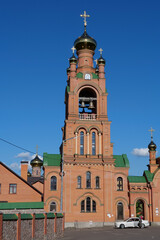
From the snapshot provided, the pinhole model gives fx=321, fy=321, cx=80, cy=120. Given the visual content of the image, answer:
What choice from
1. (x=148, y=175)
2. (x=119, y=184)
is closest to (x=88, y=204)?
(x=119, y=184)

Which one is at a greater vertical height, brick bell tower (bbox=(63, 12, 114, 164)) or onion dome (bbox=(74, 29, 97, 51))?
onion dome (bbox=(74, 29, 97, 51))

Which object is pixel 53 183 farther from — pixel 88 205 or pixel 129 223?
pixel 129 223

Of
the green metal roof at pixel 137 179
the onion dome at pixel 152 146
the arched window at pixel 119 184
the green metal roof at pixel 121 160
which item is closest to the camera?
the arched window at pixel 119 184

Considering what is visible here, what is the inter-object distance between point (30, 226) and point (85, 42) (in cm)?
3297

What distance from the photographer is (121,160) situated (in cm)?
4453

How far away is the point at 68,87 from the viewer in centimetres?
4531

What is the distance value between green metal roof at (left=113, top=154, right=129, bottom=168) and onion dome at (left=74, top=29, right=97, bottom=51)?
16.4 m

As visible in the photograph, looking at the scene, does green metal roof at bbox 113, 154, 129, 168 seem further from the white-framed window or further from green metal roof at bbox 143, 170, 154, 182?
the white-framed window

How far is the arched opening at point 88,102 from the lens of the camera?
4378 centimetres

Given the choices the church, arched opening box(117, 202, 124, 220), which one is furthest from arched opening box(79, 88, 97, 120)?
arched opening box(117, 202, 124, 220)

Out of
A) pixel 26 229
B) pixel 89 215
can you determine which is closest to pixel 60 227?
pixel 26 229

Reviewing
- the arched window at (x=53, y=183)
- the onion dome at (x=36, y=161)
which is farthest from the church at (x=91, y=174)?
the onion dome at (x=36, y=161)

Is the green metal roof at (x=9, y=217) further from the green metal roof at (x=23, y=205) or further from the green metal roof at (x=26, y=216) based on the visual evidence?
the green metal roof at (x=23, y=205)

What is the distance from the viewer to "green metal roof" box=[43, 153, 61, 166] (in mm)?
42219
